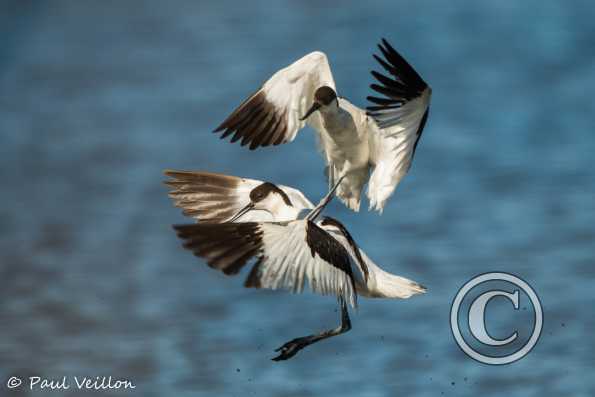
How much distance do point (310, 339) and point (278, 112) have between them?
1.07 m

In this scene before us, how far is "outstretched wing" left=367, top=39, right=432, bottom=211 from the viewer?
18.9 ft

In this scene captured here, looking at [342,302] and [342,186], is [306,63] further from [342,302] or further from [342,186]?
[342,302]

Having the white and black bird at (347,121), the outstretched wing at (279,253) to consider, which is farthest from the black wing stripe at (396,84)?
the outstretched wing at (279,253)

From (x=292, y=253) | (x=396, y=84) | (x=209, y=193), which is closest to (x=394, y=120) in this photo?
(x=396, y=84)

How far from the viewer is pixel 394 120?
5941 mm

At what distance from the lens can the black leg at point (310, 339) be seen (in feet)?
19.7

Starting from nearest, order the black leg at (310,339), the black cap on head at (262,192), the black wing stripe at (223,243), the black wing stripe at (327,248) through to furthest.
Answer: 1. the black wing stripe at (223,243)
2. the black wing stripe at (327,248)
3. the black leg at (310,339)
4. the black cap on head at (262,192)

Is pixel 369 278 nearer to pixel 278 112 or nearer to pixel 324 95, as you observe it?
pixel 324 95

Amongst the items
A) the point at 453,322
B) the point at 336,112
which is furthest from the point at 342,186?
the point at 453,322

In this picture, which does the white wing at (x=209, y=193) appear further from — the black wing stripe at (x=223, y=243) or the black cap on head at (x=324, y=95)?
the black wing stripe at (x=223, y=243)

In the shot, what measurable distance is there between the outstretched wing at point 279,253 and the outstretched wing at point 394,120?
48 centimetres

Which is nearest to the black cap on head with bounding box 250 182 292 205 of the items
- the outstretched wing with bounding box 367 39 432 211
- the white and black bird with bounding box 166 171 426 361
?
the white and black bird with bounding box 166 171 426 361

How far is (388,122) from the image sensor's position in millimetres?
5953

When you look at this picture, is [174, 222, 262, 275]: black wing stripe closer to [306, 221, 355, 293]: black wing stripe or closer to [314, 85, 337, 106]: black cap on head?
[306, 221, 355, 293]: black wing stripe
